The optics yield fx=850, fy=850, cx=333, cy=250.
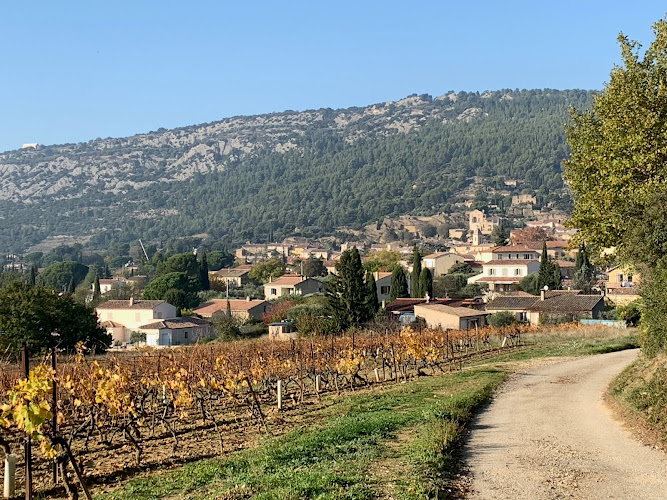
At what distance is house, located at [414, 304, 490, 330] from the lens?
169 ft

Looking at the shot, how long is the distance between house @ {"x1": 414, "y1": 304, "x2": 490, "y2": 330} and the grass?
3130 cm

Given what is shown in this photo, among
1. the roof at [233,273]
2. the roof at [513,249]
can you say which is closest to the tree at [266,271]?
the roof at [233,273]

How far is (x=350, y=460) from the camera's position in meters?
12.2

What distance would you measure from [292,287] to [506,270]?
22522 millimetres

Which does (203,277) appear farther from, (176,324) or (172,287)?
(176,324)

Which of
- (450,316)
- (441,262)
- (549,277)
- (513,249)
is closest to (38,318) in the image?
(450,316)

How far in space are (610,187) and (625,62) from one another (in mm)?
3098

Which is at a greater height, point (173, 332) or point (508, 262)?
point (508, 262)

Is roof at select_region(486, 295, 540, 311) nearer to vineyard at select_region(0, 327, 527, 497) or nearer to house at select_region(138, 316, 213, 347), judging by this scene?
house at select_region(138, 316, 213, 347)

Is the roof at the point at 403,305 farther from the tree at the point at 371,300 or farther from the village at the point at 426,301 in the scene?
the tree at the point at 371,300

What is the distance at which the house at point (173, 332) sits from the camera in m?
60.1

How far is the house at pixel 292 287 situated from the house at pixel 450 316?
28.2 meters

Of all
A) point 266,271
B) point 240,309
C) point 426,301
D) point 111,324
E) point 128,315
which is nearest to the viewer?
point 426,301

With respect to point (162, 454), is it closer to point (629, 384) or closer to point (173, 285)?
point (629, 384)
